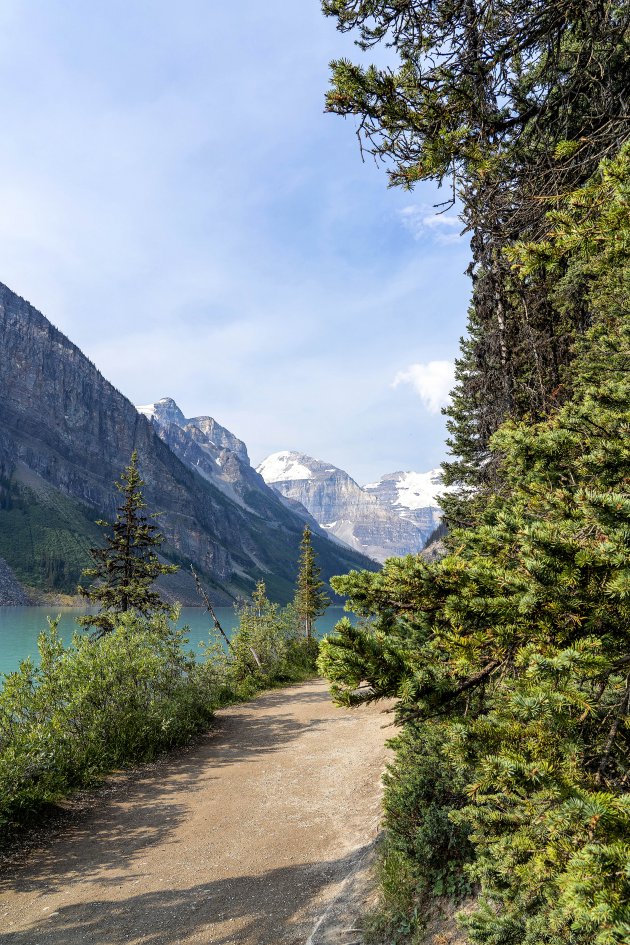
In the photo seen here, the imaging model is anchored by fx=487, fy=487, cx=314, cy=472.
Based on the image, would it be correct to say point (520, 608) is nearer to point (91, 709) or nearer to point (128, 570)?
point (91, 709)

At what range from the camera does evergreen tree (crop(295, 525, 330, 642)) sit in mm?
40594

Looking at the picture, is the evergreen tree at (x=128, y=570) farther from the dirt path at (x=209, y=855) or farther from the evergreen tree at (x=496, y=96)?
the evergreen tree at (x=496, y=96)

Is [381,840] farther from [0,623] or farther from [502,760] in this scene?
[0,623]

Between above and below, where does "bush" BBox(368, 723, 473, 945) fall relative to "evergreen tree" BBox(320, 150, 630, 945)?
below

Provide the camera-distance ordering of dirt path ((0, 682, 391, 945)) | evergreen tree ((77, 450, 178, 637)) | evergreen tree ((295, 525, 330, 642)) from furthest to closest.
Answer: evergreen tree ((295, 525, 330, 642))
evergreen tree ((77, 450, 178, 637))
dirt path ((0, 682, 391, 945))

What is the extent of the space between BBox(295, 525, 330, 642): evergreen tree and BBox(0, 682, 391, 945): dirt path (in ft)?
A: 88.6

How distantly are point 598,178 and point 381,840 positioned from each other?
28.6 feet

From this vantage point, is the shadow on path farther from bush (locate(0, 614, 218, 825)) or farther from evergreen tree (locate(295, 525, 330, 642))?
evergreen tree (locate(295, 525, 330, 642))

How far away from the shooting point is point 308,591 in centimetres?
4228

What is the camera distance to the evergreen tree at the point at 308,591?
40594 mm

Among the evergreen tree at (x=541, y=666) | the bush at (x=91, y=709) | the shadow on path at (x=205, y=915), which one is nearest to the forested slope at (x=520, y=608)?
the evergreen tree at (x=541, y=666)

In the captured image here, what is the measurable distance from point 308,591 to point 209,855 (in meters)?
34.3

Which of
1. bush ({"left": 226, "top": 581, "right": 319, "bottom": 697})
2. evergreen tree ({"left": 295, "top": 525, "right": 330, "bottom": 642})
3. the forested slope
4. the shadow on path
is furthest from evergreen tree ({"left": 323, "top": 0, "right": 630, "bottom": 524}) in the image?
evergreen tree ({"left": 295, "top": 525, "right": 330, "bottom": 642})

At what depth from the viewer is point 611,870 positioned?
1.91 metres
